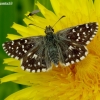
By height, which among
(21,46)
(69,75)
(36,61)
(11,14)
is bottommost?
(69,75)

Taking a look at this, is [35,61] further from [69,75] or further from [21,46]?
[69,75]

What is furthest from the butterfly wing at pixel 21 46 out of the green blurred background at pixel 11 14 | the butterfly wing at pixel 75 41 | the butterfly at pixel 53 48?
the green blurred background at pixel 11 14

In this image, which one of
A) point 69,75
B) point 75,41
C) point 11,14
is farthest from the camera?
point 11,14

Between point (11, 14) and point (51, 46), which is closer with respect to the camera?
point (51, 46)

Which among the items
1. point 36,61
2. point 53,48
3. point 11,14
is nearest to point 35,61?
point 36,61

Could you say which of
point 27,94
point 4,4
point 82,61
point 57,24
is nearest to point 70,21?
point 57,24

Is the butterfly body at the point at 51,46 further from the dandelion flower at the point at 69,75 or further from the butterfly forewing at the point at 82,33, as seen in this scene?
the dandelion flower at the point at 69,75

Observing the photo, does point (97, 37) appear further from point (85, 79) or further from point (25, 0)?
point (25, 0)
